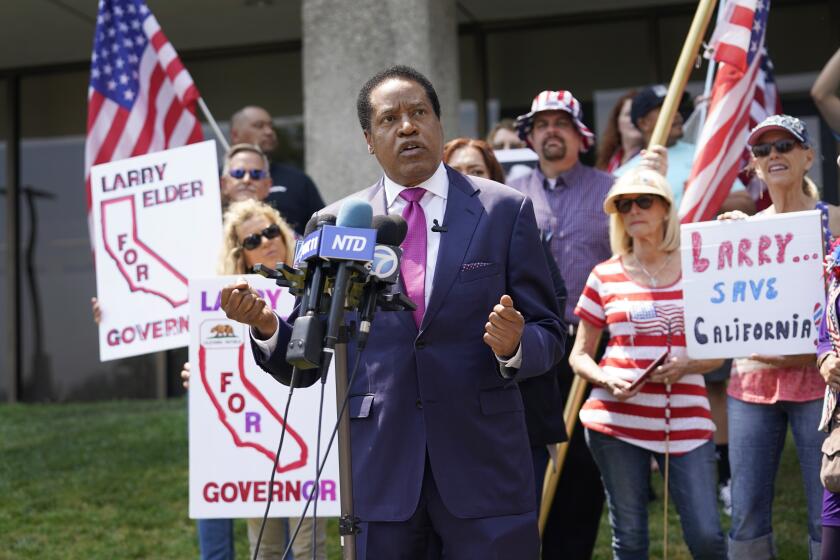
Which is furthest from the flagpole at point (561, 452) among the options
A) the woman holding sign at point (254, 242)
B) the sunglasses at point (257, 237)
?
the sunglasses at point (257, 237)

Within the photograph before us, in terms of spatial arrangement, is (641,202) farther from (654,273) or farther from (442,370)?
(442,370)

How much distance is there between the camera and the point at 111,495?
787cm

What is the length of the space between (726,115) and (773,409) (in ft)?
5.98

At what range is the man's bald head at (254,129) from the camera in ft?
25.5

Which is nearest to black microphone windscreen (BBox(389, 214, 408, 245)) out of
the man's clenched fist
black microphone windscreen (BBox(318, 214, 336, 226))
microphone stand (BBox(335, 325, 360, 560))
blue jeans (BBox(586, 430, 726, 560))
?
black microphone windscreen (BBox(318, 214, 336, 226))

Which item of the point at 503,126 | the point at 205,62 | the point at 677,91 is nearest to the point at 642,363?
the point at 677,91

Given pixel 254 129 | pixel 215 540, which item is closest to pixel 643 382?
pixel 215 540

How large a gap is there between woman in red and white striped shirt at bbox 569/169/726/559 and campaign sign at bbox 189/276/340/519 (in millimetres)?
1196

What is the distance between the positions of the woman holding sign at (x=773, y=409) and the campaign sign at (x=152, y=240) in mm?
2683

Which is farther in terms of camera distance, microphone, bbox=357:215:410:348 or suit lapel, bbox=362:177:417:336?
suit lapel, bbox=362:177:417:336

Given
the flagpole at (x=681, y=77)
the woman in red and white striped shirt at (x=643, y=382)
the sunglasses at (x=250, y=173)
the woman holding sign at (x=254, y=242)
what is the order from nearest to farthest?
the woman in red and white striped shirt at (x=643, y=382), the woman holding sign at (x=254, y=242), the flagpole at (x=681, y=77), the sunglasses at (x=250, y=173)

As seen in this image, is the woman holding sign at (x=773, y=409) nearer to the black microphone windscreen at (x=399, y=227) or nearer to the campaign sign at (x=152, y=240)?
the black microphone windscreen at (x=399, y=227)

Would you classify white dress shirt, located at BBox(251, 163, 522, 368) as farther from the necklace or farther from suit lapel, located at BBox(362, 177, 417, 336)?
the necklace

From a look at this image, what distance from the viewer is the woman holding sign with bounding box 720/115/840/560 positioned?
16.1 ft
